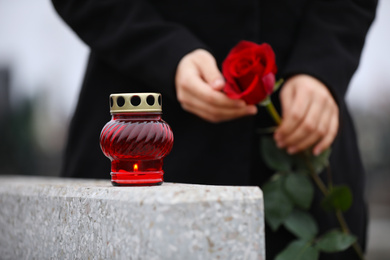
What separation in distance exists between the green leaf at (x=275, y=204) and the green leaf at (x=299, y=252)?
0.11m

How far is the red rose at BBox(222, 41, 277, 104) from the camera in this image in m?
1.17

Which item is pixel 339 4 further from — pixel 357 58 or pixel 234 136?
pixel 234 136

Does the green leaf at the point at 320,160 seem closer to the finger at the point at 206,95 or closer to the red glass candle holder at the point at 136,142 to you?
the finger at the point at 206,95

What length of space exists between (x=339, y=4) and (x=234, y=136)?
48cm

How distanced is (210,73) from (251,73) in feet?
0.30

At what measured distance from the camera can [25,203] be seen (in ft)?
3.43

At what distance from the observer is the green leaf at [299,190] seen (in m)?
1.39

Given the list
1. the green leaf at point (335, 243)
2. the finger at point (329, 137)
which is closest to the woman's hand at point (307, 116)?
the finger at point (329, 137)

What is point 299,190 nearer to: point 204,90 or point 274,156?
point 274,156

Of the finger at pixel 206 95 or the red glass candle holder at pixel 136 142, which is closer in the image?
the red glass candle holder at pixel 136 142

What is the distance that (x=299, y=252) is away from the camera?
1.23 m

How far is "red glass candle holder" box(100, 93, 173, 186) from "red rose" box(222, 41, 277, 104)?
0.30 meters

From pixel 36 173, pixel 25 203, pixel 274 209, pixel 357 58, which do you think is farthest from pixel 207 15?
pixel 36 173

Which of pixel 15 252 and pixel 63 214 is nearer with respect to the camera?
pixel 63 214
